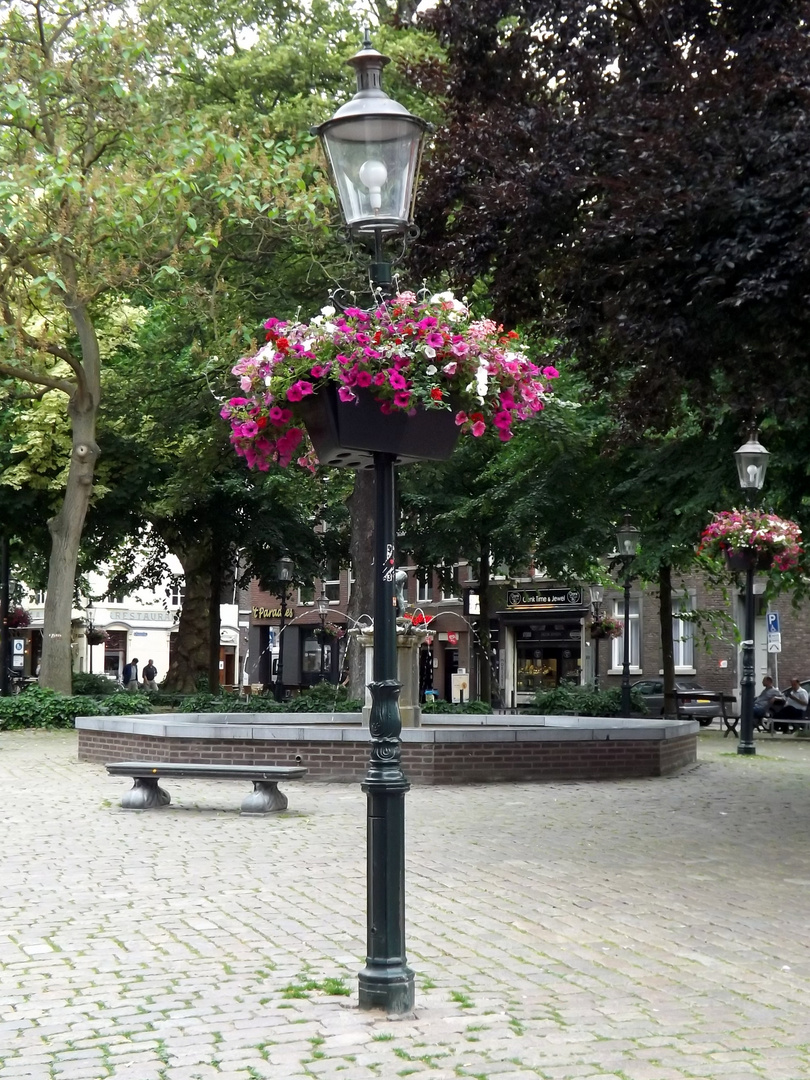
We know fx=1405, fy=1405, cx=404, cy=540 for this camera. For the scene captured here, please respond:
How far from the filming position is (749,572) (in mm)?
21312

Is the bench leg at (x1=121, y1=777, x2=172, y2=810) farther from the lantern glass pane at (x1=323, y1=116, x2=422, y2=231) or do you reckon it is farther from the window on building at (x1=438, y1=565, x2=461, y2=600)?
the window on building at (x1=438, y1=565, x2=461, y2=600)

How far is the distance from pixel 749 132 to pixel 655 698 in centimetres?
3132

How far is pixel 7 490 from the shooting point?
102ft

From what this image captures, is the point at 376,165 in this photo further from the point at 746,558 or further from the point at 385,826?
the point at 746,558

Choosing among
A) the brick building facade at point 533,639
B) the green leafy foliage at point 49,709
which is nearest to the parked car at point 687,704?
the brick building facade at point 533,639

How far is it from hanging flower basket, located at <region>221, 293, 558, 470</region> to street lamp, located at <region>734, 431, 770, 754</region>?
12.1 m

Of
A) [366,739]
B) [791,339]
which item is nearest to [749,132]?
[791,339]

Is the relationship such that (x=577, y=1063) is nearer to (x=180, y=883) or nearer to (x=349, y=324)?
(x=349, y=324)

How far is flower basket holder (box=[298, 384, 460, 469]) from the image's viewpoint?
636cm

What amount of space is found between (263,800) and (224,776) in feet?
1.44

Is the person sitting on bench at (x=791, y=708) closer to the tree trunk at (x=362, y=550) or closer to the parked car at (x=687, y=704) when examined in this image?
the parked car at (x=687, y=704)

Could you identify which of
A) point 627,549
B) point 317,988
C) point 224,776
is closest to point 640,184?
point 317,988

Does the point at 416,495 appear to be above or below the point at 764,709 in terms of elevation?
above

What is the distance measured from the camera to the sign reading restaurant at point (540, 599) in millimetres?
52562
